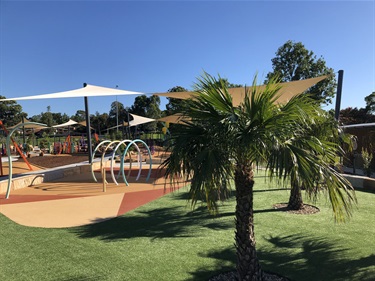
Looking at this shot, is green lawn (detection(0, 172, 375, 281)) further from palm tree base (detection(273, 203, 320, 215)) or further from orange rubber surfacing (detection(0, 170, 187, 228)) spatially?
orange rubber surfacing (detection(0, 170, 187, 228))

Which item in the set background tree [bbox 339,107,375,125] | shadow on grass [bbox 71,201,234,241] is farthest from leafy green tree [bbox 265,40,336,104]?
shadow on grass [bbox 71,201,234,241]

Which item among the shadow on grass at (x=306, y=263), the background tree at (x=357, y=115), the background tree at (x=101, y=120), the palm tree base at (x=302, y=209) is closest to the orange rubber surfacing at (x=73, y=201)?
the shadow on grass at (x=306, y=263)

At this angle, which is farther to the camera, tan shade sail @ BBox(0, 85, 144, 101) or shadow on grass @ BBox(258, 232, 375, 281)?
tan shade sail @ BBox(0, 85, 144, 101)

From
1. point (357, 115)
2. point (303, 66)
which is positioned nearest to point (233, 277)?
point (303, 66)

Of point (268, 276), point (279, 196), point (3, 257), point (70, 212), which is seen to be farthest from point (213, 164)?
point (279, 196)

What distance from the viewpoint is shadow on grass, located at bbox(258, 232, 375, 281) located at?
343cm

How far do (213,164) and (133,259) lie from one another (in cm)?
235

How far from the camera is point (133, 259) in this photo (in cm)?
395

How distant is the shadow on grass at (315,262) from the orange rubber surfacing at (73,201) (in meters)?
2.02

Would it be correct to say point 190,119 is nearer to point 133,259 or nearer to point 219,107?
point 219,107

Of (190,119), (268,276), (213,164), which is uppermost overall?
(190,119)

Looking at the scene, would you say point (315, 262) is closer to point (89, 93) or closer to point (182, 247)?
point (182, 247)

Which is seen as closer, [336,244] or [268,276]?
[268,276]

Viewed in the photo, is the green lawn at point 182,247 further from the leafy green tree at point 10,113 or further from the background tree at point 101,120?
the background tree at point 101,120
